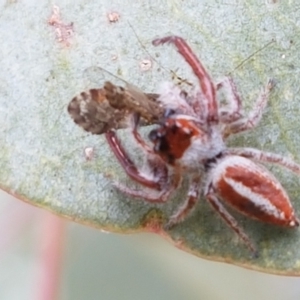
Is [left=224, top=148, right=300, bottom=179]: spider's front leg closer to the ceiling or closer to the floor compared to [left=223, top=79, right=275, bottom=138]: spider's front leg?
closer to the floor

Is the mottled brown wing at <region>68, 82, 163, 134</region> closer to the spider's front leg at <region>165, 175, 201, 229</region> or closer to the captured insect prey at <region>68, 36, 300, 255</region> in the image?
the captured insect prey at <region>68, 36, 300, 255</region>

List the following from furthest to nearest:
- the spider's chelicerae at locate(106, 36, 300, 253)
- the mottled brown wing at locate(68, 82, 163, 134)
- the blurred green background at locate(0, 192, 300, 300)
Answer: the blurred green background at locate(0, 192, 300, 300) → the spider's chelicerae at locate(106, 36, 300, 253) → the mottled brown wing at locate(68, 82, 163, 134)

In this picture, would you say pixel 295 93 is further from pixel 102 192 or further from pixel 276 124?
pixel 102 192

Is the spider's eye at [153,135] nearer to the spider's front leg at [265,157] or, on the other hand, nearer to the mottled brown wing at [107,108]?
the mottled brown wing at [107,108]

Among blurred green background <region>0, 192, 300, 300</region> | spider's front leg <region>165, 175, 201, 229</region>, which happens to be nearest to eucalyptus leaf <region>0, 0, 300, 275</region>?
spider's front leg <region>165, 175, 201, 229</region>

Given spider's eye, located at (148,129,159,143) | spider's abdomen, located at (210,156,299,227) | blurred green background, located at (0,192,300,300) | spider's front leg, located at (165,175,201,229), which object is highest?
spider's eye, located at (148,129,159,143)

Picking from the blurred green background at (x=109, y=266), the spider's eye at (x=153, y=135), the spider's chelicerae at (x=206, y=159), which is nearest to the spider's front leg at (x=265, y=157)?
the spider's chelicerae at (x=206, y=159)

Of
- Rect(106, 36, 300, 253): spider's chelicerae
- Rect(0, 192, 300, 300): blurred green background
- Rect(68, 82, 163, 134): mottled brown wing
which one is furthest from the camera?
Rect(0, 192, 300, 300): blurred green background
